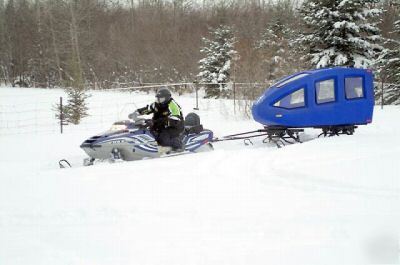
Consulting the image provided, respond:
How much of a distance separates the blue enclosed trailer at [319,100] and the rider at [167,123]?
2.11m

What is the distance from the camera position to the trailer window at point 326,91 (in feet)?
29.3

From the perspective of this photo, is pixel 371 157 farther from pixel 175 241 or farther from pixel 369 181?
pixel 175 241

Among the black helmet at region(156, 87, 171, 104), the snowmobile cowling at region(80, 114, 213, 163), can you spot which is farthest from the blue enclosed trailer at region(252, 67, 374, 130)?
the snowmobile cowling at region(80, 114, 213, 163)

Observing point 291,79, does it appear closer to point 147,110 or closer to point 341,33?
point 147,110

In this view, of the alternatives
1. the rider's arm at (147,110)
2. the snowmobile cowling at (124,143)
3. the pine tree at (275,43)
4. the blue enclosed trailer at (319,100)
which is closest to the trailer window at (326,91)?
the blue enclosed trailer at (319,100)

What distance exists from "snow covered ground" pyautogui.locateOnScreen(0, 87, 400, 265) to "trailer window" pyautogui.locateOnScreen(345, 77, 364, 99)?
1983 millimetres

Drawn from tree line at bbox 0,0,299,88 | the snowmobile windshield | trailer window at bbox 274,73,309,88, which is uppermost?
tree line at bbox 0,0,299,88

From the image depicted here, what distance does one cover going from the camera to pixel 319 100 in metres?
8.95

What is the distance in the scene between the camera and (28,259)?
3.41m

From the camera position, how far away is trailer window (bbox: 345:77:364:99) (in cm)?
908

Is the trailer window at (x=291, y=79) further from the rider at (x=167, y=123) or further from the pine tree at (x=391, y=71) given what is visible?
the pine tree at (x=391, y=71)

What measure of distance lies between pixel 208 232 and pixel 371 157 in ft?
11.7

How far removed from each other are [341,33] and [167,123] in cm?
1397

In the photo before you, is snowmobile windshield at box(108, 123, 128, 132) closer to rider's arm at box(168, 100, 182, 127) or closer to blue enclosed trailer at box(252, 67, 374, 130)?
rider's arm at box(168, 100, 182, 127)
